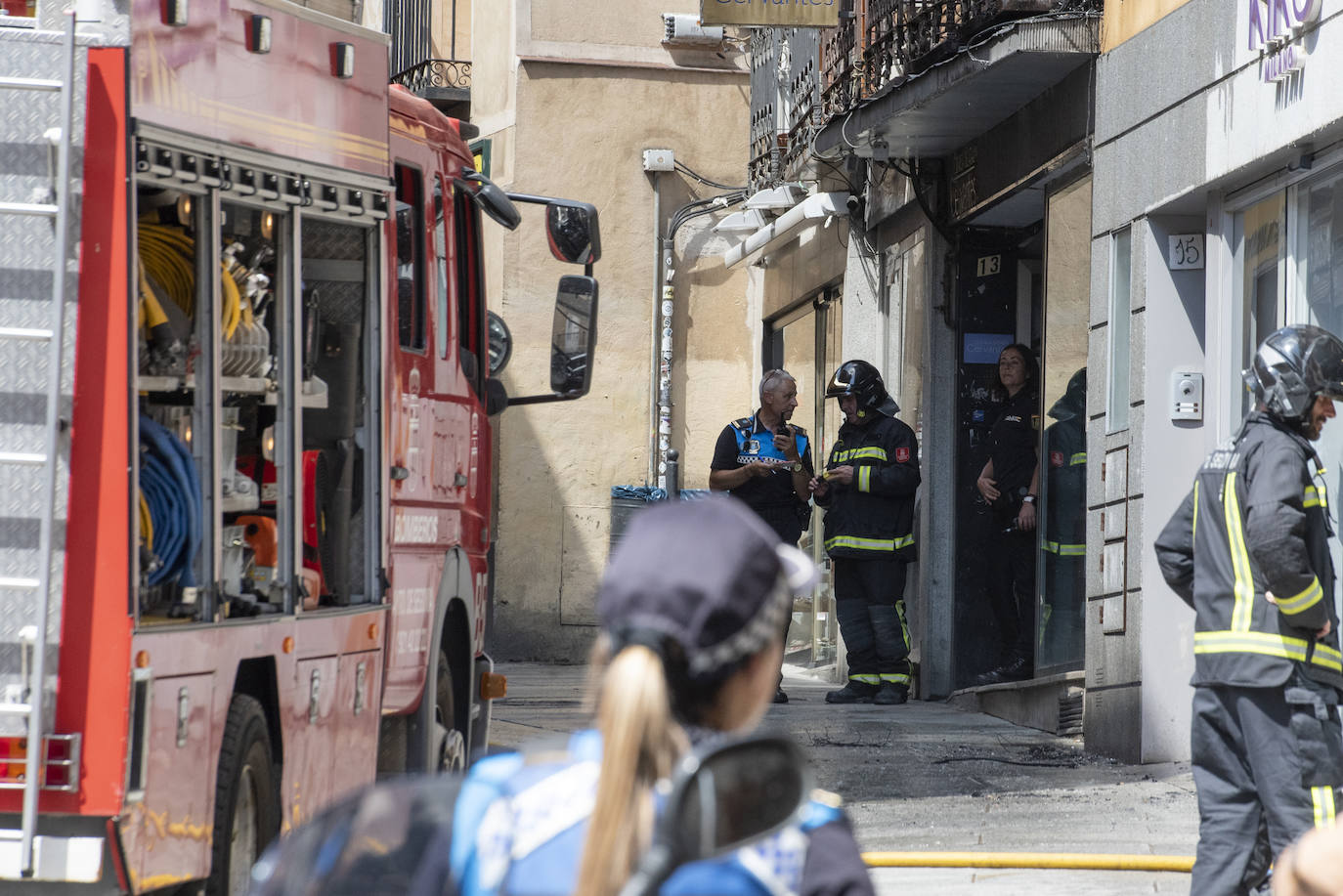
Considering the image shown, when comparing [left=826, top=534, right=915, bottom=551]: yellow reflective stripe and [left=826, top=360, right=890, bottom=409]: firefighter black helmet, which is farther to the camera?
[left=826, top=534, right=915, bottom=551]: yellow reflective stripe

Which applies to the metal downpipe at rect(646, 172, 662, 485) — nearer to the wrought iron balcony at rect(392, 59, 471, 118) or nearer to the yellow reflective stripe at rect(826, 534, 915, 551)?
the wrought iron balcony at rect(392, 59, 471, 118)

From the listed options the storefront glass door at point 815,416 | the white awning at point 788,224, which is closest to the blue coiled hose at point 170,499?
the white awning at point 788,224

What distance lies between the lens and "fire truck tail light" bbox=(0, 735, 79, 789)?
458cm

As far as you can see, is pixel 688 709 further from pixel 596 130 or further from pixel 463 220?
pixel 596 130

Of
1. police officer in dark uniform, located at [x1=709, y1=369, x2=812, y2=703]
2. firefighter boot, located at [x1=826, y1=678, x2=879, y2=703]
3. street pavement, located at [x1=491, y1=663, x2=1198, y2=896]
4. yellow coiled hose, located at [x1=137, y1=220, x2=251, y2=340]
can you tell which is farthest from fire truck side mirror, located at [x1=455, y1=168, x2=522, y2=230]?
firefighter boot, located at [x1=826, y1=678, x2=879, y2=703]

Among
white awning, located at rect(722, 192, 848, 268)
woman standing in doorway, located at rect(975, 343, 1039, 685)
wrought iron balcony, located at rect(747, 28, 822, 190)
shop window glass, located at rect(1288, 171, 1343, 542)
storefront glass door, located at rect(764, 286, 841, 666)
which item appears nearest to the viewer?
shop window glass, located at rect(1288, 171, 1343, 542)

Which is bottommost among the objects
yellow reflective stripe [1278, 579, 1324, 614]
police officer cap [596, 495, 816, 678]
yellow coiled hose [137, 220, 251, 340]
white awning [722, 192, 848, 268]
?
yellow reflective stripe [1278, 579, 1324, 614]

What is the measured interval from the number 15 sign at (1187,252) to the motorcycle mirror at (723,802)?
8.10m

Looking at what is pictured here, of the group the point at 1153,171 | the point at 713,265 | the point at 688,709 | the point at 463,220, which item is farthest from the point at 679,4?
the point at 688,709

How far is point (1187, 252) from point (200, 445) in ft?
18.7

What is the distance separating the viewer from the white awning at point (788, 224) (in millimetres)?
14805

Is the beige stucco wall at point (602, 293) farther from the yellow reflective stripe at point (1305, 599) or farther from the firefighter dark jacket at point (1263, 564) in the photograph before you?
the yellow reflective stripe at point (1305, 599)

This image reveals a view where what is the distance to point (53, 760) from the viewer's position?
→ 4594 mm

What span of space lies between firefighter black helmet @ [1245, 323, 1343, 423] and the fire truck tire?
9.66 feet
